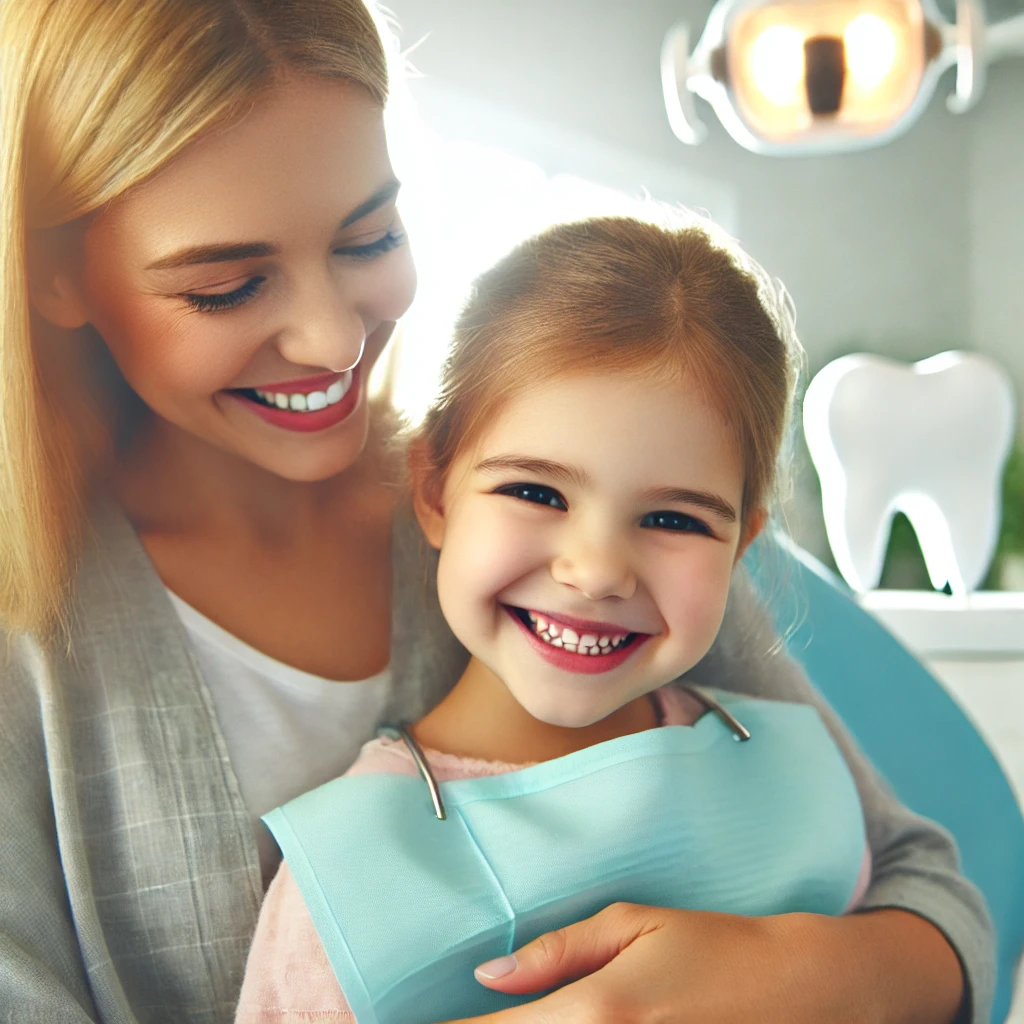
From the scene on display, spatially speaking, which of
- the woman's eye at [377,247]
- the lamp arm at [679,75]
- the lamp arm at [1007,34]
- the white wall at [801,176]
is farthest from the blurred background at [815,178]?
the woman's eye at [377,247]

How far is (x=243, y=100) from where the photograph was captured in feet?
2.41

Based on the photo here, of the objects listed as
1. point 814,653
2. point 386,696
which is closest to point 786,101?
point 814,653

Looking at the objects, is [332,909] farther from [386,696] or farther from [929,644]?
[929,644]

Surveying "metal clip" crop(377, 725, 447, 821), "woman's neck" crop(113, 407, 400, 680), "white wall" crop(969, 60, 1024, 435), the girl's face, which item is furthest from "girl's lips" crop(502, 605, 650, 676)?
"white wall" crop(969, 60, 1024, 435)

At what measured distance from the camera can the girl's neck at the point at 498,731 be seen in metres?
0.81

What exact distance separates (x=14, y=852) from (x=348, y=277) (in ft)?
1.44

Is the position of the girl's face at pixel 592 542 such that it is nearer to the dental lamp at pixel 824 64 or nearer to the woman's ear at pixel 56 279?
the woman's ear at pixel 56 279

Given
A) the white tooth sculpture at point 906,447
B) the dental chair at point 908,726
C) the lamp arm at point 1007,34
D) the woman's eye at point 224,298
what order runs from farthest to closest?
the white tooth sculpture at point 906,447
the lamp arm at point 1007,34
the dental chair at point 908,726
the woman's eye at point 224,298

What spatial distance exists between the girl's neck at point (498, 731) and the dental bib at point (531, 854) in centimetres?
5

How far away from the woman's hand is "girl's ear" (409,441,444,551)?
0.29 meters

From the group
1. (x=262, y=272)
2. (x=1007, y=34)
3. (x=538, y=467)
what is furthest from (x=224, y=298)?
(x=1007, y=34)

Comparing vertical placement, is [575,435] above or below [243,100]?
below

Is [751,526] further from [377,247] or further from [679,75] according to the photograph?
[679,75]

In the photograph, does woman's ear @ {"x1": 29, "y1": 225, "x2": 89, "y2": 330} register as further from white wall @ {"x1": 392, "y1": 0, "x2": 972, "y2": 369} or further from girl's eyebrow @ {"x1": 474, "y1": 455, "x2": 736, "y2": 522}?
white wall @ {"x1": 392, "y1": 0, "x2": 972, "y2": 369}
